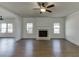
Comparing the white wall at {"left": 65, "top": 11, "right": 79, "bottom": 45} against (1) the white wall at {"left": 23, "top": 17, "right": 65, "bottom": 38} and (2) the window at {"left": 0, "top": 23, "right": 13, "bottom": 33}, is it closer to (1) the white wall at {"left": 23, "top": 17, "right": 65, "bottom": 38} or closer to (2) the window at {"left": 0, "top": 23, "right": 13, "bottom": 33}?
(1) the white wall at {"left": 23, "top": 17, "right": 65, "bottom": 38}

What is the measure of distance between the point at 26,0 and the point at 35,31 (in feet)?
33.8

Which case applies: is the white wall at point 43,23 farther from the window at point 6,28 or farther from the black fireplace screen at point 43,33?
the window at point 6,28

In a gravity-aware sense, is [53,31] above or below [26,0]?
below

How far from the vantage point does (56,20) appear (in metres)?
13.8

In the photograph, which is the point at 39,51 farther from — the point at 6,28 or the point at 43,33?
the point at 6,28

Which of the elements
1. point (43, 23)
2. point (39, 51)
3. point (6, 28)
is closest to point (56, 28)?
point (43, 23)

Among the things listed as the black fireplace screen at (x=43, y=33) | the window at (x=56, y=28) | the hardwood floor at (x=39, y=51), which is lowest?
the hardwood floor at (x=39, y=51)

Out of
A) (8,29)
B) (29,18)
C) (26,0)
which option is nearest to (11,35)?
(8,29)

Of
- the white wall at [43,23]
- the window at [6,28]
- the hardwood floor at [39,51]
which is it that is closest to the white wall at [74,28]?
the hardwood floor at [39,51]

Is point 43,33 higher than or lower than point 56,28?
lower

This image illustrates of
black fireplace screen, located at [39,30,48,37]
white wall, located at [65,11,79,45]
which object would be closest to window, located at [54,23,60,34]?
black fireplace screen, located at [39,30,48,37]

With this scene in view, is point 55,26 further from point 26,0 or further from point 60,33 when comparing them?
point 26,0

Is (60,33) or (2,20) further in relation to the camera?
(2,20)

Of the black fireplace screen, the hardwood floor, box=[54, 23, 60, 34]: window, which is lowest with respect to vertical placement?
the hardwood floor
